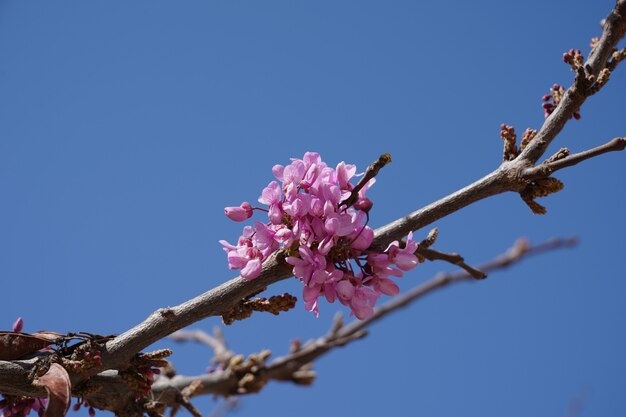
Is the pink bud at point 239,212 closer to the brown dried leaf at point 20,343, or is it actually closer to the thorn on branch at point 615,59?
the brown dried leaf at point 20,343

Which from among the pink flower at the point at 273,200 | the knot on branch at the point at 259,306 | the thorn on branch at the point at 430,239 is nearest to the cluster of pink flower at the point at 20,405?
the knot on branch at the point at 259,306

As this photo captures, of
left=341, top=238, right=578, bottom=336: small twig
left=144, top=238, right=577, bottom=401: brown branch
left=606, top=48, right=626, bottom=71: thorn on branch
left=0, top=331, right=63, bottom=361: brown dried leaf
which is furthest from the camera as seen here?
left=341, top=238, right=578, bottom=336: small twig

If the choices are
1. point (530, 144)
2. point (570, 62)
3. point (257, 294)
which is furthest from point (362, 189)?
point (570, 62)

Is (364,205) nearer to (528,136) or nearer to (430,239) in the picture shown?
(430,239)

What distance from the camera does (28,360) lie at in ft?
8.25

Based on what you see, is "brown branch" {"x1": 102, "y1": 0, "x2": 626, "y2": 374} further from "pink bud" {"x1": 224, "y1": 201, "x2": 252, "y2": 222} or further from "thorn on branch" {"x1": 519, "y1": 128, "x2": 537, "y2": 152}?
"pink bud" {"x1": 224, "y1": 201, "x2": 252, "y2": 222}

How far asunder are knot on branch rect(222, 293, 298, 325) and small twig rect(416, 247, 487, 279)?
681 millimetres

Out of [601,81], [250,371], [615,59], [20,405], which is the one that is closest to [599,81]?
[601,81]

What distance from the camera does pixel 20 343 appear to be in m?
2.59

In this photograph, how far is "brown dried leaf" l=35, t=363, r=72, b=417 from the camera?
2.20 metres

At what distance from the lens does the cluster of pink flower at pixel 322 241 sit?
234cm

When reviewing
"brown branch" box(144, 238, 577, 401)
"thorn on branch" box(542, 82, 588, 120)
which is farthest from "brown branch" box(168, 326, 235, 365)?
"thorn on branch" box(542, 82, 588, 120)

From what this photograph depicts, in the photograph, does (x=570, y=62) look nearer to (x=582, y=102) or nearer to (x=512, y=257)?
(x=582, y=102)

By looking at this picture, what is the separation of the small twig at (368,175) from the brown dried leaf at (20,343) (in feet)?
4.57
